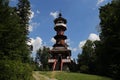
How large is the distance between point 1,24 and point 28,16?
19.6 meters

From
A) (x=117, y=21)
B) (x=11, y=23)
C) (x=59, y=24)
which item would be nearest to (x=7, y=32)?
(x=11, y=23)

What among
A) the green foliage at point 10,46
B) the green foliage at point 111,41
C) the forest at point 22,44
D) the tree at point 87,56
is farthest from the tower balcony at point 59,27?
the green foliage at point 10,46

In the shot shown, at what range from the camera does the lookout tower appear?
237 ft

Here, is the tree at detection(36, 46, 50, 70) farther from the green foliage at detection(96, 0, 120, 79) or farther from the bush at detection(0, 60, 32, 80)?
the bush at detection(0, 60, 32, 80)

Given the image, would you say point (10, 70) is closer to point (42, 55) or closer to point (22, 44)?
point (22, 44)

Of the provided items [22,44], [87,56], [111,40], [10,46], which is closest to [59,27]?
[87,56]

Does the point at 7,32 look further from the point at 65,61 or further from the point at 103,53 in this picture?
the point at 65,61

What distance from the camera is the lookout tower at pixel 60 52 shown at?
72.2 m

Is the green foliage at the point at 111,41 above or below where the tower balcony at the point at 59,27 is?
below

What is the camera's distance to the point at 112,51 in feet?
160

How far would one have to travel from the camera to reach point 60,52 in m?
72.9

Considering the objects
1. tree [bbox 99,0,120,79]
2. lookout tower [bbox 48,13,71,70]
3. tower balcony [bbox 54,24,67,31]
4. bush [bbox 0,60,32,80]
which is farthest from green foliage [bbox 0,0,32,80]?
tower balcony [bbox 54,24,67,31]

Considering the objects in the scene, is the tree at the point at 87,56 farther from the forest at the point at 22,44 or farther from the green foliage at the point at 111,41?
the green foliage at the point at 111,41

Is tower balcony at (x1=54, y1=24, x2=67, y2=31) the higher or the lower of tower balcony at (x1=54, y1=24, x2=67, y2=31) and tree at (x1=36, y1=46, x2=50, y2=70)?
the higher
